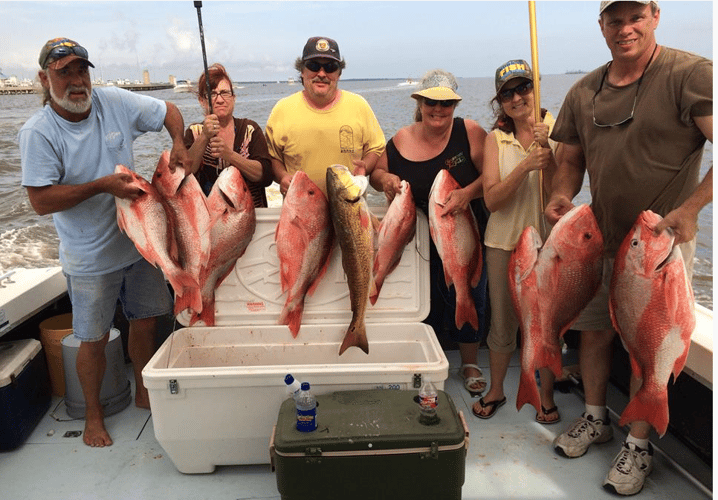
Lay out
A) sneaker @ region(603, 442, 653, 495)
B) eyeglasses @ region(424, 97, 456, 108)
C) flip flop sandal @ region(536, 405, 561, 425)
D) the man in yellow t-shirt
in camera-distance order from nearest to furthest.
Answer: sneaker @ region(603, 442, 653, 495) → eyeglasses @ region(424, 97, 456, 108) → flip flop sandal @ region(536, 405, 561, 425) → the man in yellow t-shirt

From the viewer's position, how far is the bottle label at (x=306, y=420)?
7.70ft

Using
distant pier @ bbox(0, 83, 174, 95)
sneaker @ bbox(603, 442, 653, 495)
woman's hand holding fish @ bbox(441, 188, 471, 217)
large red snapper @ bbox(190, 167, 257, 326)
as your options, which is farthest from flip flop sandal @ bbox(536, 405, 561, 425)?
distant pier @ bbox(0, 83, 174, 95)

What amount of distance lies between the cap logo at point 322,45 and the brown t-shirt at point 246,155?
68 cm

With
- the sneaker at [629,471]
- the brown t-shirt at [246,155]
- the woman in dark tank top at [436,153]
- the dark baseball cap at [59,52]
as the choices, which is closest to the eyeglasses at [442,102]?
the woman in dark tank top at [436,153]

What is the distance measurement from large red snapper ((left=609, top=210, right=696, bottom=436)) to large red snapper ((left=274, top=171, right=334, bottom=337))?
154 centimetres

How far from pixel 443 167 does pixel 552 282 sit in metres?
1.03

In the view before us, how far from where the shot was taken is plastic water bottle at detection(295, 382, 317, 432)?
7.70ft

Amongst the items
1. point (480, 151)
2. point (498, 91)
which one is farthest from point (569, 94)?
point (480, 151)

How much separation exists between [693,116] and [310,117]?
209cm

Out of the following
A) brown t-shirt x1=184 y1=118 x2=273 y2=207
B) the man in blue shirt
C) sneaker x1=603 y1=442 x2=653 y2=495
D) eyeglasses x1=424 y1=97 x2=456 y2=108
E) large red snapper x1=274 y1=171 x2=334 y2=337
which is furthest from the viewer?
brown t-shirt x1=184 y1=118 x2=273 y2=207

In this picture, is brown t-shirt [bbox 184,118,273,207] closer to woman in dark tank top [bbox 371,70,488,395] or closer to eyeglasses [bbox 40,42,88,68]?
woman in dark tank top [bbox 371,70,488,395]

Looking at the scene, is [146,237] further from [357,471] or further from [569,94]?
[569,94]

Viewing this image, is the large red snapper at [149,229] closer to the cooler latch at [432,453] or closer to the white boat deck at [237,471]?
the white boat deck at [237,471]

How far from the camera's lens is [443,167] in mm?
3393
